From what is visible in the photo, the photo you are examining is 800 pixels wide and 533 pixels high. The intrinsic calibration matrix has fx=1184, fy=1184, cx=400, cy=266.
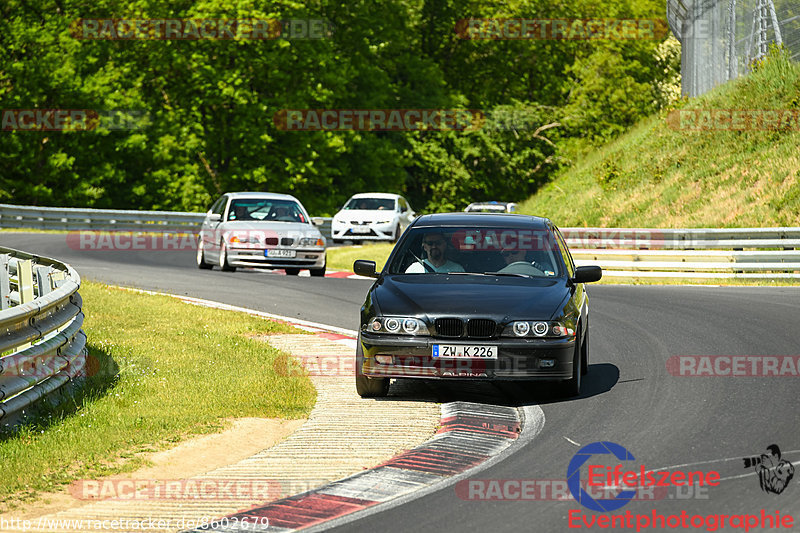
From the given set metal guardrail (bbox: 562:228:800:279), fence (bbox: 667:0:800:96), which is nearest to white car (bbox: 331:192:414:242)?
fence (bbox: 667:0:800:96)

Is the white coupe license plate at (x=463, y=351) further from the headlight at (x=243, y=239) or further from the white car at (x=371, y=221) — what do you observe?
the white car at (x=371, y=221)

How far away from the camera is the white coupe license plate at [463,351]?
945 centimetres

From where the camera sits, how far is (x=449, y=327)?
31.4 feet

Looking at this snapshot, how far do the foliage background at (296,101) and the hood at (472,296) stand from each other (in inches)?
1599

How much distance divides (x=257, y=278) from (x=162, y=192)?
31.1 m

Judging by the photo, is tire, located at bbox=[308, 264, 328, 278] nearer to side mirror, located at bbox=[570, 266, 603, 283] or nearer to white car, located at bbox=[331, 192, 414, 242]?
white car, located at bbox=[331, 192, 414, 242]

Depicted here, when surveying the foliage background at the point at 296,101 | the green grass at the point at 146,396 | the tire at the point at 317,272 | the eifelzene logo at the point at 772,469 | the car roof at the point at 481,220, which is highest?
the foliage background at the point at 296,101

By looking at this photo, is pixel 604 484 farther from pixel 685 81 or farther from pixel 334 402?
pixel 685 81

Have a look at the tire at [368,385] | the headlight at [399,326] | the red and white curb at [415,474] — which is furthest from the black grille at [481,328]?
the tire at [368,385]

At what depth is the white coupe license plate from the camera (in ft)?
31.0

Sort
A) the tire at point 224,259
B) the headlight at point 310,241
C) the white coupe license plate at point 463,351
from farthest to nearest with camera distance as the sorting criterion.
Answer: the tire at point 224,259
the headlight at point 310,241
the white coupe license plate at point 463,351

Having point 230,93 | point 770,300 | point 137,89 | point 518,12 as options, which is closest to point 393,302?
point 770,300

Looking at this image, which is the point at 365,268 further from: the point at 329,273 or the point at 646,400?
the point at 329,273

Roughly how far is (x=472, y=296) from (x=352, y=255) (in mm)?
21111
